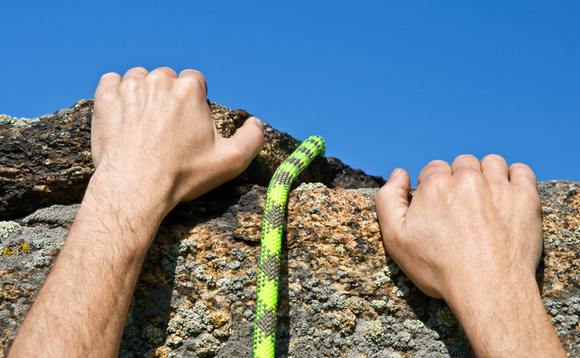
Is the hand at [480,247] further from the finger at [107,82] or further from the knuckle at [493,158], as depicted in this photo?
the finger at [107,82]

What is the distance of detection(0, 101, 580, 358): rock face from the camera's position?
7.93ft

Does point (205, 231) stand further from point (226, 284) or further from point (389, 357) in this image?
point (389, 357)

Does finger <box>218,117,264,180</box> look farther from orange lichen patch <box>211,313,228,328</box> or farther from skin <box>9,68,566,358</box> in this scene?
orange lichen patch <box>211,313,228,328</box>

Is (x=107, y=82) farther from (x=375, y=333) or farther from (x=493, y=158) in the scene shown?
(x=493, y=158)

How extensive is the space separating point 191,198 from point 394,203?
126cm

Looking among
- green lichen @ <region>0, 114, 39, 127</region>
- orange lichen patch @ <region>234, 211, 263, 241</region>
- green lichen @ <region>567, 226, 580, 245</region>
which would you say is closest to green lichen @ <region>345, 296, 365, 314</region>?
orange lichen patch @ <region>234, 211, 263, 241</region>

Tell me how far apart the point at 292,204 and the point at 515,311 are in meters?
1.41

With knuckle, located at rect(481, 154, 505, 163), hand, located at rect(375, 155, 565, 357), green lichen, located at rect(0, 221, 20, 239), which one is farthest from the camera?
green lichen, located at rect(0, 221, 20, 239)

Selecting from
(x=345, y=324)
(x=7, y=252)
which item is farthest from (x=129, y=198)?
(x=345, y=324)

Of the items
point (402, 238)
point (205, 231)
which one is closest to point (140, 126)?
point (205, 231)

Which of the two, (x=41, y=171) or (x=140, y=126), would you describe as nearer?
(x=140, y=126)

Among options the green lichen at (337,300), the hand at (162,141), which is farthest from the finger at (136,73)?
the green lichen at (337,300)

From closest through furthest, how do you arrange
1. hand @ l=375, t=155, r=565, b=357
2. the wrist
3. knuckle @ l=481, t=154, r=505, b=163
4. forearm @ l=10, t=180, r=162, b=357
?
forearm @ l=10, t=180, r=162, b=357 < hand @ l=375, t=155, r=565, b=357 < the wrist < knuckle @ l=481, t=154, r=505, b=163

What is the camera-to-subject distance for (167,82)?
2.58 metres
